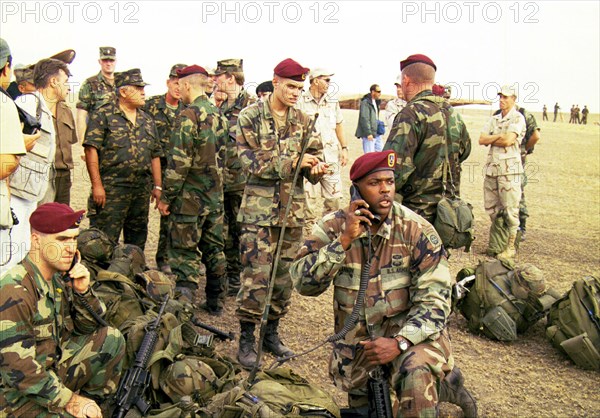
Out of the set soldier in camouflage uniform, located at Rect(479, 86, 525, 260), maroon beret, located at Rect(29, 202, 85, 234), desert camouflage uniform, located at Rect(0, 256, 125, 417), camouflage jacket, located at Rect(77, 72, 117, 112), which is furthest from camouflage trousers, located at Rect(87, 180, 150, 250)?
soldier in camouflage uniform, located at Rect(479, 86, 525, 260)

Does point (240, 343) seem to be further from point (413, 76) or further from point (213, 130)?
point (413, 76)

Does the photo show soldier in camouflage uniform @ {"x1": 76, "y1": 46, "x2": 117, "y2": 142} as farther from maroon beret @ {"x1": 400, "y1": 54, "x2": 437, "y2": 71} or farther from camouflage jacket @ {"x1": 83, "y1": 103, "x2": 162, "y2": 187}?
maroon beret @ {"x1": 400, "y1": 54, "x2": 437, "y2": 71}

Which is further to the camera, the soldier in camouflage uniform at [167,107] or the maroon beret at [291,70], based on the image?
the soldier in camouflage uniform at [167,107]

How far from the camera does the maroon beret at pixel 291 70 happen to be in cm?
506

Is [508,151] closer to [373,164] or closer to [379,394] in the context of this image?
[373,164]

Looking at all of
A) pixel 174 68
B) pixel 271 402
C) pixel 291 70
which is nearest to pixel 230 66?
pixel 174 68

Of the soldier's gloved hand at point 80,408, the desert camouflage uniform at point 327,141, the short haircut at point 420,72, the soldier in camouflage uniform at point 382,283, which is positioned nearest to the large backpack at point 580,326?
the soldier in camouflage uniform at point 382,283

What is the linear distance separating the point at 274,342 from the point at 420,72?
8.37ft

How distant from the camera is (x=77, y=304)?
4.03 meters

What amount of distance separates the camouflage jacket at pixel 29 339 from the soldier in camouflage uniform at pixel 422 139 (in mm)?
2774

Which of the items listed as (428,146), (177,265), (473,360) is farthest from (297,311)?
(428,146)

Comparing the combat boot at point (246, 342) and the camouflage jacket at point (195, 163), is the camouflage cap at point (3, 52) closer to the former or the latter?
the camouflage jacket at point (195, 163)

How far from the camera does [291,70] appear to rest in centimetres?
506

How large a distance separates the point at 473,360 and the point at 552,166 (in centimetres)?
1786
